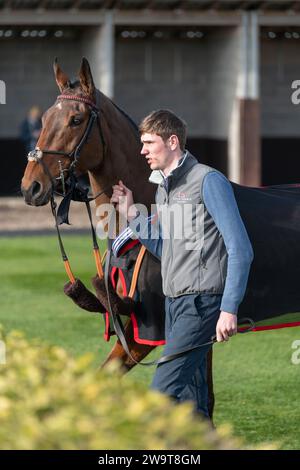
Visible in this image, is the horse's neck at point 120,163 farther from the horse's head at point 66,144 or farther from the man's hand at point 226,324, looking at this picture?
the man's hand at point 226,324

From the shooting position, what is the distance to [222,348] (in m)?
9.68

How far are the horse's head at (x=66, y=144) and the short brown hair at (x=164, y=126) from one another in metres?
0.94

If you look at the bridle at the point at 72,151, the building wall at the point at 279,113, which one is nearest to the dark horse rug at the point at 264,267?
the bridle at the point at 72,151

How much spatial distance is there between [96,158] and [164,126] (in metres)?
1.05

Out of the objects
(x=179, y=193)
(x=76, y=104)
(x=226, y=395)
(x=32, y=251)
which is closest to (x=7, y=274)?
(x=32, y=251)

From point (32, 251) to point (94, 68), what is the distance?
7.14 m

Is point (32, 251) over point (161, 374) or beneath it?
beneath

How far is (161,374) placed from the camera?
482cm

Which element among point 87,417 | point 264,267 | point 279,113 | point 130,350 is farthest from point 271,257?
point 279,113

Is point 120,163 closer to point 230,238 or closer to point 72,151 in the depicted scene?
point 72,151

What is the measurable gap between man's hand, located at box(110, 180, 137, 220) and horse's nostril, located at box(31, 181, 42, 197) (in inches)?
15.7
